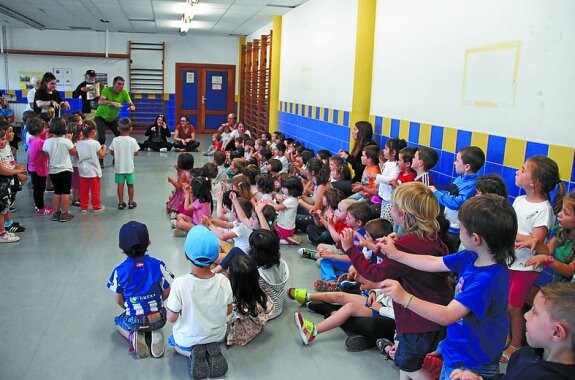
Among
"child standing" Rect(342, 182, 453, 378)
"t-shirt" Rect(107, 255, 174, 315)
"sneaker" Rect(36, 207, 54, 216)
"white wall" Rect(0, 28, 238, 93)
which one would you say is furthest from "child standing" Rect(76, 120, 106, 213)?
"white wall" Rect(0, 28, 238, 93)

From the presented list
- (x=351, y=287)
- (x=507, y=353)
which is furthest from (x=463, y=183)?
(x=507, y=353)

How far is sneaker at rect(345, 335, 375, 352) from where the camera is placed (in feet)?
10.5

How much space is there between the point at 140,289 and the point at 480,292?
2025 millimetres

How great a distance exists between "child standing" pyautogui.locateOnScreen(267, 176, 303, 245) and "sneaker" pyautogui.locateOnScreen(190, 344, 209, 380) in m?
2.40

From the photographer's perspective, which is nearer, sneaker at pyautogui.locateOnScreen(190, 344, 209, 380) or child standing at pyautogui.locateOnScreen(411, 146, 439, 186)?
sneaker at pyautogui.locateOnScreen(190, 344, 209, 380)

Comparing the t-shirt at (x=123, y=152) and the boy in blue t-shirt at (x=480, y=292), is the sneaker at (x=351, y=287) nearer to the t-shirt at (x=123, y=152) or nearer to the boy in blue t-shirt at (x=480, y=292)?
the boy in blue t-shirt at (x=480, y=292)

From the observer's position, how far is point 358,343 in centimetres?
321

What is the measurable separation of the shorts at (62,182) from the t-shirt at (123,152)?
688 millimetres

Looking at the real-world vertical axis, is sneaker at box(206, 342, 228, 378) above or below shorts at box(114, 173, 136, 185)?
below

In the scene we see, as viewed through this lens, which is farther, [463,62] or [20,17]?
[20,17]

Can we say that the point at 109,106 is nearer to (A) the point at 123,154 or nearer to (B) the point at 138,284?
(A) the point at 123,154

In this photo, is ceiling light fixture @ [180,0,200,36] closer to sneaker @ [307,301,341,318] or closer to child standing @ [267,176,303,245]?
child standing @ [267,176,303,245]

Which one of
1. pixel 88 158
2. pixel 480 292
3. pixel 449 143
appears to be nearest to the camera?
pixel 480 292

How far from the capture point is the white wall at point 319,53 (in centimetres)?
690
